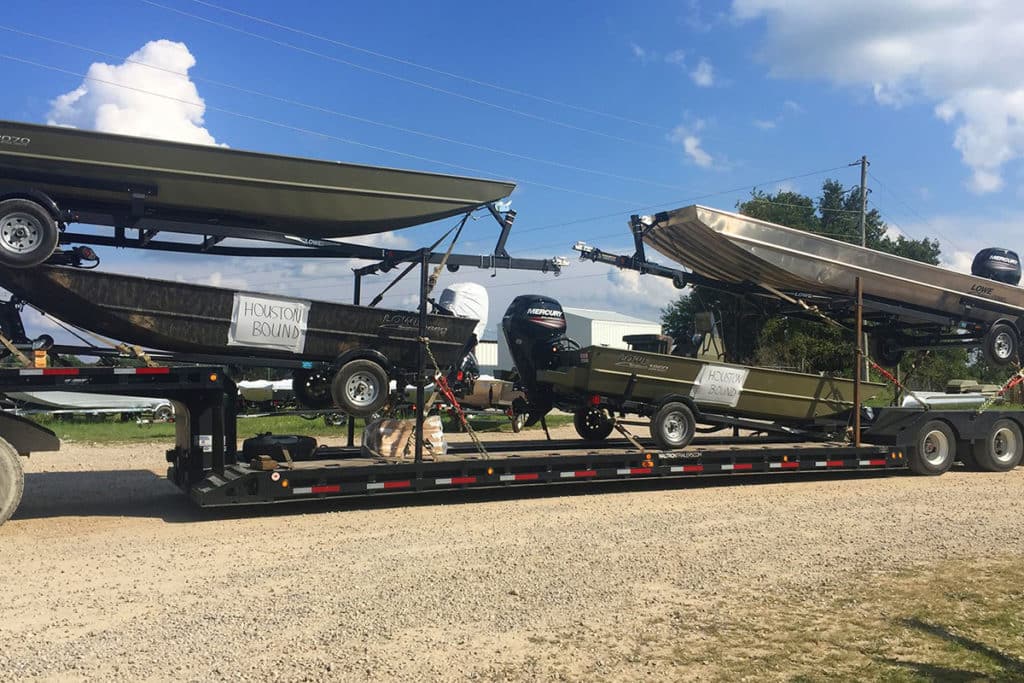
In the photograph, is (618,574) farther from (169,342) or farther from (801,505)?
(169,342)

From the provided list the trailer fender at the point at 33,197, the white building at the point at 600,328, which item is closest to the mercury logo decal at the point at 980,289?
the trailer fender at the point at 33,197

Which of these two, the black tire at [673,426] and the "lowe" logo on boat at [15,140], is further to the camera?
the black tire at [673,426]

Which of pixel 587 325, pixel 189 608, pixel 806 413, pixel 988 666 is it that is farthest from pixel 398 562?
pixel 587 325

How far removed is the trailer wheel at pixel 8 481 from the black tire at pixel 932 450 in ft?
31.9

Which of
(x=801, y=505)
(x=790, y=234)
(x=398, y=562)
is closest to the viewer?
(x=398, y=562)

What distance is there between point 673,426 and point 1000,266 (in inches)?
205

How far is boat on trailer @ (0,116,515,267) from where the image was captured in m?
6.66

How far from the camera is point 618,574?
5.52 m

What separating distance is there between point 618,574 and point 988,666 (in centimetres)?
225

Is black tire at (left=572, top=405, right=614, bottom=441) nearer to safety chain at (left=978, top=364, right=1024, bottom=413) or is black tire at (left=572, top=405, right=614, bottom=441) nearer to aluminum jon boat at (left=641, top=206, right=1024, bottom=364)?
aluminum jon boat at (left=641, top=206, right=1024, bottom=364)

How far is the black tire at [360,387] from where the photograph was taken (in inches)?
314

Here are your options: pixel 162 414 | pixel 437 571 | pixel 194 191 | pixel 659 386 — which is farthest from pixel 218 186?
pixel 162 414

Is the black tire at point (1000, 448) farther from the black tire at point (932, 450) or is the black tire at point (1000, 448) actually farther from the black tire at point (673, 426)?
the black tire at point (673, 426)

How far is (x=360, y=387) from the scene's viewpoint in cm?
811
